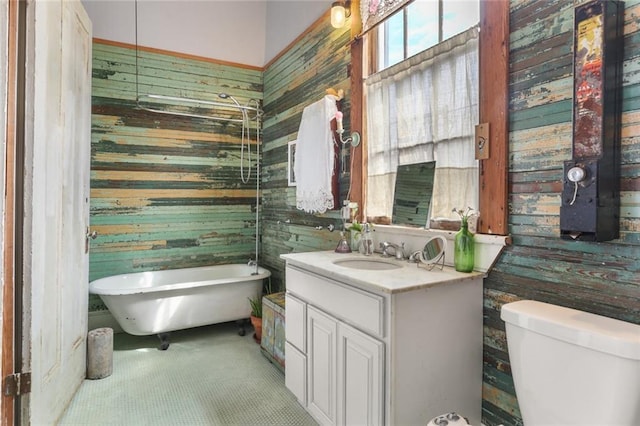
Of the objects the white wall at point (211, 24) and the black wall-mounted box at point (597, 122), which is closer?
the black wall-mounted box at point (597, 122)

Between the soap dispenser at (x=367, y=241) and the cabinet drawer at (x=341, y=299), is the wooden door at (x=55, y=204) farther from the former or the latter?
the soap dispenser at (x=367, y=241)

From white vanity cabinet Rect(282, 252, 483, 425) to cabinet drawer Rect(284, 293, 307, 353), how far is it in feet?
A: 0.47

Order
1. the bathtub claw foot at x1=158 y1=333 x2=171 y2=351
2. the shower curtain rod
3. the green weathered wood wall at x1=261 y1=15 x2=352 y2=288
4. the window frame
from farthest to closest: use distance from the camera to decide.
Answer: the shower curtain rod < the bathtub claw foot at x1=158 y1=333 x2=171 y2=351 < the green weathered wood wall at x1=261 y1=15 x2=352 y2=288 < the window frame

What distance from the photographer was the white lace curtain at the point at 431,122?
1702 millimetres

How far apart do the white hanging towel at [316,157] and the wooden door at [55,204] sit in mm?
1439

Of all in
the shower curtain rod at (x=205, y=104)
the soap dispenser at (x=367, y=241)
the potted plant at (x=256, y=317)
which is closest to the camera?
the soap dispenser at (x=367, y=241)

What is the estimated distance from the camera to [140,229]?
131 inches

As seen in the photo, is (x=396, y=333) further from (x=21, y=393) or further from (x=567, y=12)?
(x=21, y=393)

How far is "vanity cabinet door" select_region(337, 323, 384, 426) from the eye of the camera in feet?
4.59

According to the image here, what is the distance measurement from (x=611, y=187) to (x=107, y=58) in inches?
147

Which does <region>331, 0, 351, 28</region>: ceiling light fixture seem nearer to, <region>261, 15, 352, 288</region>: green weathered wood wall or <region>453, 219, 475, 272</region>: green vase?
<region>261, 15, 352, 288</region>: green weathered wood wall

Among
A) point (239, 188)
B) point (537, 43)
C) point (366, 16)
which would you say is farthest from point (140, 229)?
point (537, 43)

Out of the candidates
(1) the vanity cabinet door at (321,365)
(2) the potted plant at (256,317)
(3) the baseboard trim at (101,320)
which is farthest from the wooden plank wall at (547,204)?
(3) the baseboard trim at (101,320)

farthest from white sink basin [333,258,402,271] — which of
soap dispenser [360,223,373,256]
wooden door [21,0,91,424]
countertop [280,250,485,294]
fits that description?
wooden door [21,0,91,424]
